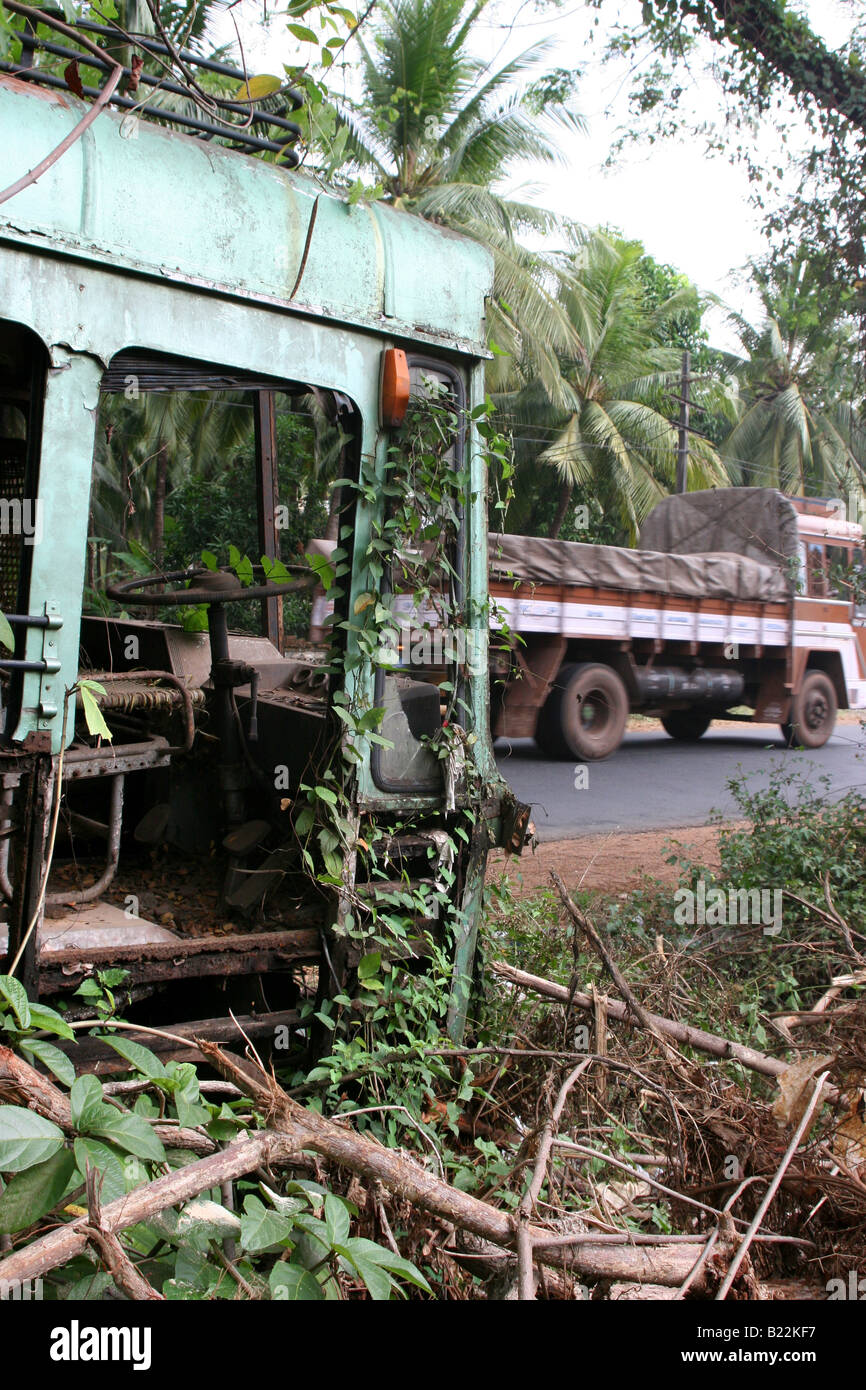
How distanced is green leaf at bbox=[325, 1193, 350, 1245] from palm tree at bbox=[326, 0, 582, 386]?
16217 mm

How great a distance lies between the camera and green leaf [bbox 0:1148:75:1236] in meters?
1.67

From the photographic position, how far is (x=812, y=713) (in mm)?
16188

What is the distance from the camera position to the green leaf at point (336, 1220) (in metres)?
1.84

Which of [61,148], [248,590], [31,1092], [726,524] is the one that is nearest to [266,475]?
[248,590]

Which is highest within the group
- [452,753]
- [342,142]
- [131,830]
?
[342,142]

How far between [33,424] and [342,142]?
1273 mm

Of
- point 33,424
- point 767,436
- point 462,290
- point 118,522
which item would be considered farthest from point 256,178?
point 767,436

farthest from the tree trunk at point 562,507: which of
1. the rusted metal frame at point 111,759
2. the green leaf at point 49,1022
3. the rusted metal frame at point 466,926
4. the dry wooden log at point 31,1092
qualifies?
the dry wooden log at point 31,1092

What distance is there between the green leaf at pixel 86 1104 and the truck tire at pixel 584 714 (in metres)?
10.5

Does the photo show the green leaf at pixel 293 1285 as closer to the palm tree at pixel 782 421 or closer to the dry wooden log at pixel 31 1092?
the dry wooden log at pixel 31 1092

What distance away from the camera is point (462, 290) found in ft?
10.5
